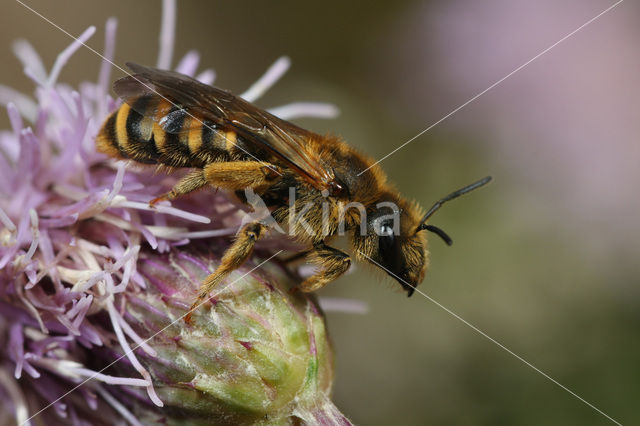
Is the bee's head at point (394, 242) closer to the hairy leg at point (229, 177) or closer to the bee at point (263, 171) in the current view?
the bee at point (263, 171)

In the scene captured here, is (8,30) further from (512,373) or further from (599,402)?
(599,402)

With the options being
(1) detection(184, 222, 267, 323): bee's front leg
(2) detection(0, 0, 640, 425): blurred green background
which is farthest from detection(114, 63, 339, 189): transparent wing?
(2) detection(0, 0, 640, 425): blurred green background

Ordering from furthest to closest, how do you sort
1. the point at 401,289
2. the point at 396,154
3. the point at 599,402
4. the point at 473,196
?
the point at 396,154
the point at 473,196
the point at 599,402
the point at 401,289

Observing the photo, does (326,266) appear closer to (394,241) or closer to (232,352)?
(394,241)

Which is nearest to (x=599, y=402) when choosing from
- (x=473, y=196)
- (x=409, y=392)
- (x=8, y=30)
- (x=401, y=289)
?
(x=409, y=392)

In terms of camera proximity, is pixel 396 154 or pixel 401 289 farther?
pixel 396 154

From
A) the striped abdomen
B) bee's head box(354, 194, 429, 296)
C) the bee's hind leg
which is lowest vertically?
the bee's hind leg

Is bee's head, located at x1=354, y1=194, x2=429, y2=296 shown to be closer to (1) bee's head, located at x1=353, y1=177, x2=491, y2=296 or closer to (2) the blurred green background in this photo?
(1) bee's head, located at x1=353, y1=177, x2=491, y2=296
